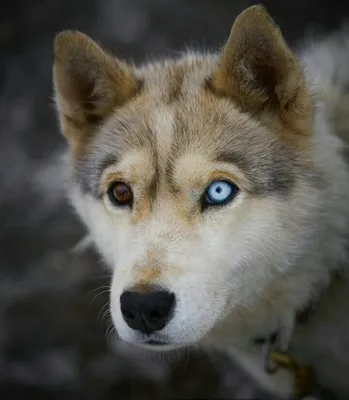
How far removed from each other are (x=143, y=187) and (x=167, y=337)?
40 cm

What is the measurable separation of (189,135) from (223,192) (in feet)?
0.62

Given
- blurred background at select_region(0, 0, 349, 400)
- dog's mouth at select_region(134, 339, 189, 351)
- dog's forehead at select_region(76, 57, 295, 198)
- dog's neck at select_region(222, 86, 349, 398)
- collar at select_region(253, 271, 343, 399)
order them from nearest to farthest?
1. dog's mouth at select_region(134, 339, 189, 351)
2. dog's forehead at select_region(76, 57, 295, 198)
3. dog's neck at select_region(222, 86, 349, 398)
4. collar at select_region(253, 271, 343, 399)
5. blurred background at select_region(0, 0, 349, 400)

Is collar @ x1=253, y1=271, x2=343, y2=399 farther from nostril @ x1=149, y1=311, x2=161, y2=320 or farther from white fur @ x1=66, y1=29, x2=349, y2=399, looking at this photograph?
nostril @ x1=149, y1=311, x2=161, y2=320

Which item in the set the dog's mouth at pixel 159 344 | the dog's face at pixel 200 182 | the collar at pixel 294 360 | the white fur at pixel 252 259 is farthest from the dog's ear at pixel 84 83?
the collar at pixel 294 360

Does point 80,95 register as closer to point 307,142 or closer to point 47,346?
point 307,142

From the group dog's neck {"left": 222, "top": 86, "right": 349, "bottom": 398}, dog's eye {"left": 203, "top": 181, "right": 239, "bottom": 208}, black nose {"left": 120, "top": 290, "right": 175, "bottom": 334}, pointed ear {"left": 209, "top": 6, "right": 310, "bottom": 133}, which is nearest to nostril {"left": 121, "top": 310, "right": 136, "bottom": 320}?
black nose {"left": 120, "top": 290, "right": 175, "bottom": 334}

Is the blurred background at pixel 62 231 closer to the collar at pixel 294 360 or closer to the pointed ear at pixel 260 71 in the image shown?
the collar at pixel 294 360

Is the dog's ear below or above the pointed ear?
below

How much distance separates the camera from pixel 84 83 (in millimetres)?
1977

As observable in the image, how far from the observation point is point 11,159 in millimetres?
3875

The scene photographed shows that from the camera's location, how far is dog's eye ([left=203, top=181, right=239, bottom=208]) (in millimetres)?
1674

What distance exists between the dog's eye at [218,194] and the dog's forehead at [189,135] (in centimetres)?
7

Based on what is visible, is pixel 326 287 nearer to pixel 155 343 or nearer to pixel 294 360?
pixel 294 360

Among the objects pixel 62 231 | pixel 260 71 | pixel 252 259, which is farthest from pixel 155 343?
pixel 62 231
